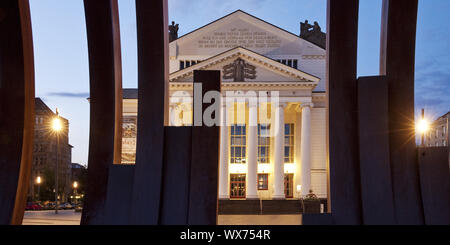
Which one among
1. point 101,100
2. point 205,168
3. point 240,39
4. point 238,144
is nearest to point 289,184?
point 238,144

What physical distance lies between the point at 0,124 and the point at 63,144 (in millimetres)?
107046

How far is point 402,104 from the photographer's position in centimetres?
524

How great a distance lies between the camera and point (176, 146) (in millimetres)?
5430

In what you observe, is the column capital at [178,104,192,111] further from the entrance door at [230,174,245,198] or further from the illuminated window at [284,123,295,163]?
the illuminated window at [284,123,295,163]

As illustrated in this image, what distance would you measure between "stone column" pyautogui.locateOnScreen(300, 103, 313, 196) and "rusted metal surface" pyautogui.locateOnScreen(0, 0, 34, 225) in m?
37.9

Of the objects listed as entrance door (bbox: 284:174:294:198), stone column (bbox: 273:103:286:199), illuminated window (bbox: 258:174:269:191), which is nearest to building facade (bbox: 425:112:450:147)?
entrance door (bbox: 284:174:294:198)

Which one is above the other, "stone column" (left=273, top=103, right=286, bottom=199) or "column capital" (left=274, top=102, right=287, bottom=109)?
"column capital" (left=274, top=102, right=287, bottom=109)

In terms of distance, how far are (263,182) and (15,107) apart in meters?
41.3

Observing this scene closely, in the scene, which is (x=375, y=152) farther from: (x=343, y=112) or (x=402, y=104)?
(x=402, y=104)

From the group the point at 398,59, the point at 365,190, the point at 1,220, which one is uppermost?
the point at 398,59

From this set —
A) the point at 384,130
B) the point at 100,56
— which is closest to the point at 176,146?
the point at 100,56

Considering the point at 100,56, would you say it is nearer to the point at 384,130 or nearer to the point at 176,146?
the point at 176,146

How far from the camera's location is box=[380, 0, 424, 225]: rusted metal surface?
499 cm

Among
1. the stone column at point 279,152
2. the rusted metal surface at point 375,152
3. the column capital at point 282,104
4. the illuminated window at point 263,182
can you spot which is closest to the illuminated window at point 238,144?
the illuminated window at point 263,182
